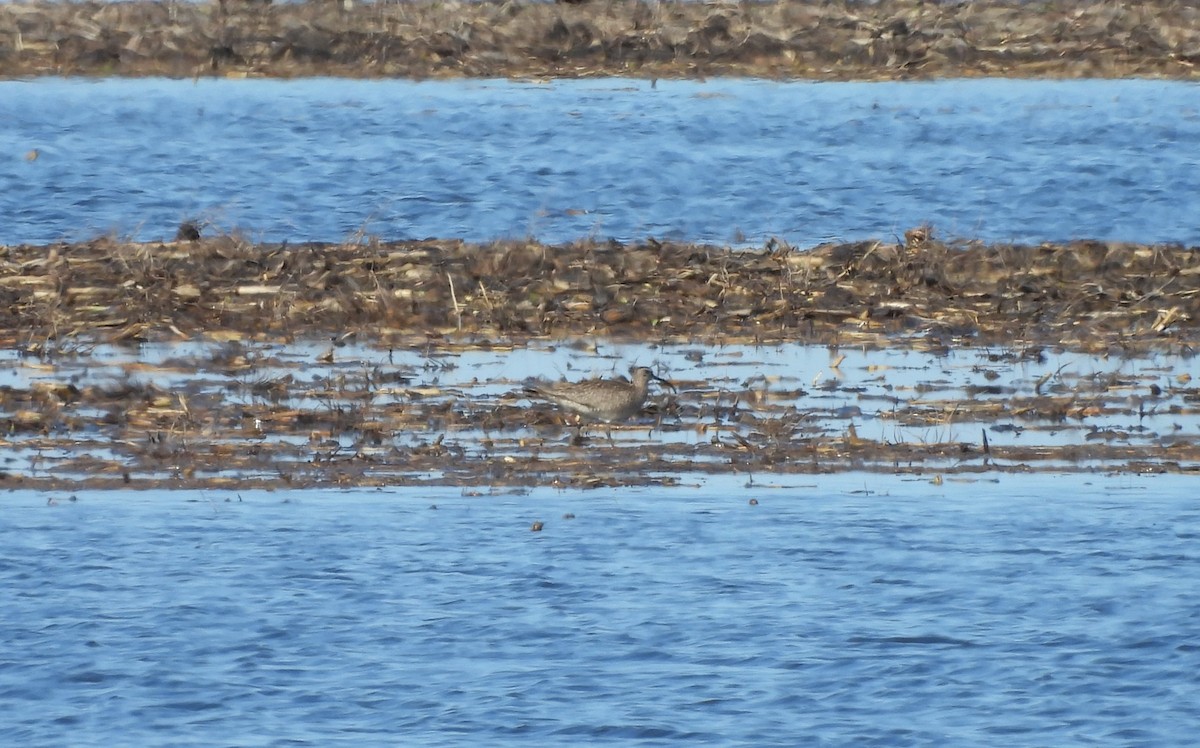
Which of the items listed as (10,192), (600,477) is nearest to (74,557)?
(600,477)

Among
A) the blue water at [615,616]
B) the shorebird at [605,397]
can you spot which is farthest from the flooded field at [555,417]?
the blue water at [615,616]

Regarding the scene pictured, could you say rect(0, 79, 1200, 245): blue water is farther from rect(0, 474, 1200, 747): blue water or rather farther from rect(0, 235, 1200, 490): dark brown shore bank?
rect(0, 474, 1200, 747): blue water

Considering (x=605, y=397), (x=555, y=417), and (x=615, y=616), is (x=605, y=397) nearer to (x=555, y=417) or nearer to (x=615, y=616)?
(x=555, y=417)

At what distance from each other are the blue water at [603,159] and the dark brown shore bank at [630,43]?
52 cm

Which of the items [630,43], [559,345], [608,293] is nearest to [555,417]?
[559,345]

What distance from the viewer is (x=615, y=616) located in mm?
9750

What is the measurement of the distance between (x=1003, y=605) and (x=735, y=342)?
20.0 feet

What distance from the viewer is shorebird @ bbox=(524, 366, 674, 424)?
12898 mm

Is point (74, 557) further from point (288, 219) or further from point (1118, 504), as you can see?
point (288, 219)

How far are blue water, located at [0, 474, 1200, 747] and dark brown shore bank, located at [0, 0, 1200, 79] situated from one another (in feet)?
77.4

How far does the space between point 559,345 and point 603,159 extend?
1263 cm

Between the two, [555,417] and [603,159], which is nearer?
[555,417]

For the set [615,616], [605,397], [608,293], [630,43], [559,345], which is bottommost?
[615,616]

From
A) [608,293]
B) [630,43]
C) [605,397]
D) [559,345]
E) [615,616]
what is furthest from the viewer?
[630,43]
